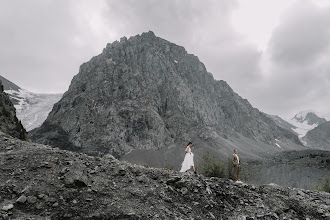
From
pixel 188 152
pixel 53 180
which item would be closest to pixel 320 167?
pixel 188 152

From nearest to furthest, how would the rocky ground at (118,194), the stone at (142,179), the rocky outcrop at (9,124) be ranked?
the rocky ground at (118,194), the stone at (142,179), the rocky outcrop at (9,124)

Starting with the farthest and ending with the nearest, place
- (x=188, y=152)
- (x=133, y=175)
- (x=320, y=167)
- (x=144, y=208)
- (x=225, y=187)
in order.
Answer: (x=320, y=167) < (x=188, y=152) < (x=225, y=187) < (x=133, y=175) < (x=144, y=208)

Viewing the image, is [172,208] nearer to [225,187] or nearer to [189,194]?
[189,194]

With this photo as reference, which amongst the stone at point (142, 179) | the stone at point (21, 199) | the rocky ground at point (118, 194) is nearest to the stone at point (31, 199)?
the rocky ground at point (118, 194)

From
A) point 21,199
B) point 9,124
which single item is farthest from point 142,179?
point 9,124

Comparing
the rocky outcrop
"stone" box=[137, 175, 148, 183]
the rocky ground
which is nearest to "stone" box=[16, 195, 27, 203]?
the rocky ground

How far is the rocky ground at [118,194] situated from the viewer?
37.5ft

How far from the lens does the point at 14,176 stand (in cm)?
1252

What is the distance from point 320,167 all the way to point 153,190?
202m

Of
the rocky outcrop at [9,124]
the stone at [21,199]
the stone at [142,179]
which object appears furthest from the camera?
the rocky outcrop at [9,124]

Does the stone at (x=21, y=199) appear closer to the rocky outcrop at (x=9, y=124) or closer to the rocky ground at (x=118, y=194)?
the rocky ground at (x=118, y=194)

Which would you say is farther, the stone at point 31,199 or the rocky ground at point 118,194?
the rocky ground at point 118,194

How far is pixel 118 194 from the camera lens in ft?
42.7

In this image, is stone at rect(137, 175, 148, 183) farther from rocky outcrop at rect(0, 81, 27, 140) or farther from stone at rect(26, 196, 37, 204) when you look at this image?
rocky outcrop at rect(0, 81, 27, 140)
